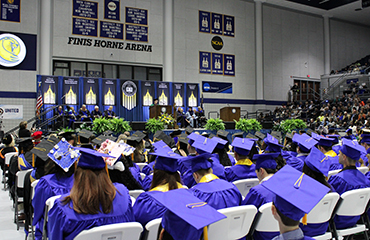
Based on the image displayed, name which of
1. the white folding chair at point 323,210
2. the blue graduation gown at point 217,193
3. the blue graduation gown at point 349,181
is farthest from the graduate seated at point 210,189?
the blue graduation gown at point 349,181

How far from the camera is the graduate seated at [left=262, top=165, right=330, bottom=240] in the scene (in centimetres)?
140

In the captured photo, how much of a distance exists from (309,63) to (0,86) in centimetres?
2146

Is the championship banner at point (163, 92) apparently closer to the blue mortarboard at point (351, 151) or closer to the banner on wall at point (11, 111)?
the banner on wall at point (11, 111)

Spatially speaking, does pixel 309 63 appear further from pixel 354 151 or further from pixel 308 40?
pixel 354 151

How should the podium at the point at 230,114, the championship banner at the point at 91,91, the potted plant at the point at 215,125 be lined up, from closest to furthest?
the potted plant at the point at 215,125
the championship banner at the point at 91,91
the podium at the point at 230,114

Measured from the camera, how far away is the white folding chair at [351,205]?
8.88ft

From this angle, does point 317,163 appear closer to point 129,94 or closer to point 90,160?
point 90,160

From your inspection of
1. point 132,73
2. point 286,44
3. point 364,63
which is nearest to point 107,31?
point 132,73

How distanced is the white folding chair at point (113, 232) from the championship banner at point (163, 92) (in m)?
14.6

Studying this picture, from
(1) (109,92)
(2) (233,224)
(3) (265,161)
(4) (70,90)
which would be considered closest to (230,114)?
(1) (109,92)

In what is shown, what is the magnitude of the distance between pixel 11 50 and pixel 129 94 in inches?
236

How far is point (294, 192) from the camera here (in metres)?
1.50

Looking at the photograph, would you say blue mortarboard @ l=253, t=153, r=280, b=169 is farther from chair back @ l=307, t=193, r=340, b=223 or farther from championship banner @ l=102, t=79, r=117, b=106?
championship banner @ l=102, t=79, r=117, b=106

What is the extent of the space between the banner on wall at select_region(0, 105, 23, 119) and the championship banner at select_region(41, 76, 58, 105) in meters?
1.44
